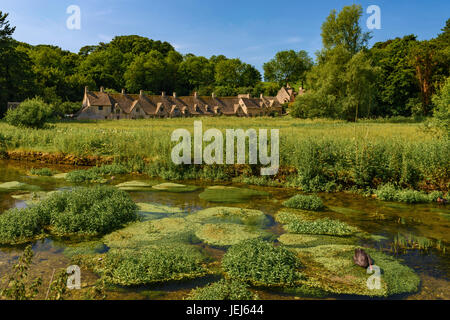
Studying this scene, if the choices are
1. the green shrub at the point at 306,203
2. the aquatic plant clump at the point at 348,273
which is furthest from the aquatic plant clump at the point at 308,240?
the green shrub at the point at 306,203

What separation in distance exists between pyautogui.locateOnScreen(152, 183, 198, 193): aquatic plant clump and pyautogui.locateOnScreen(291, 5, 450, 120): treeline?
123 feet

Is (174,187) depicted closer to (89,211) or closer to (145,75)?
(89,211)

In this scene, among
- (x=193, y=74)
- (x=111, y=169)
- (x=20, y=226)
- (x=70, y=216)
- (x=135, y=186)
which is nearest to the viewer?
(x=20, y=226)

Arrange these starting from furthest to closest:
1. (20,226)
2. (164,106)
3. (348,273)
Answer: (164,106) < (20,226) < (348,273)

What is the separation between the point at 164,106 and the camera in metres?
81.6

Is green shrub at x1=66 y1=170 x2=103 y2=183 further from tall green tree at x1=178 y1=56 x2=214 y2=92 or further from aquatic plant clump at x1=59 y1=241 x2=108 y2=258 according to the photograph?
tall green tree at x1=178 y1=56 x2=214 y2=92

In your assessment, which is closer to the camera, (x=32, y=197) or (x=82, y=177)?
(x=32, y=197)

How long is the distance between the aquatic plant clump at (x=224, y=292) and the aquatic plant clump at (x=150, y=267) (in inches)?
34.6

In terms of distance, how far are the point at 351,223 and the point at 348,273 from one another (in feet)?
13.3

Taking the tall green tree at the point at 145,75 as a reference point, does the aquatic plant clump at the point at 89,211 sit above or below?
below

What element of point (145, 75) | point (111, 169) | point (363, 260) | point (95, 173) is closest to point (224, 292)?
point (363, 260)

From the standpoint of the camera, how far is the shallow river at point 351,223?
6.89 m

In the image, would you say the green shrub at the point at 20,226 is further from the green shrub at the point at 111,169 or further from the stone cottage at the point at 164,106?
the stone cottage at the point at 164,106

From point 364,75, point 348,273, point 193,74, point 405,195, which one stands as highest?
point 193,74
